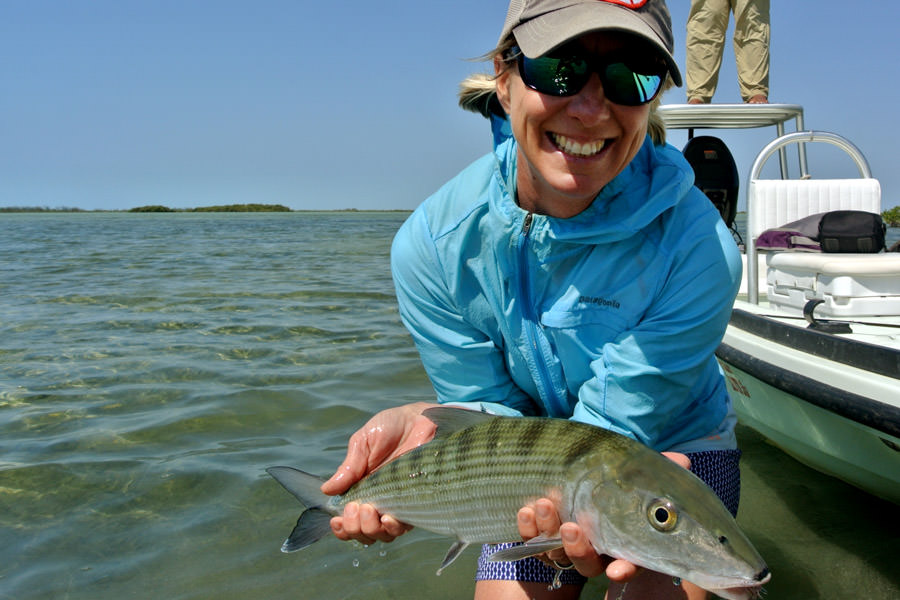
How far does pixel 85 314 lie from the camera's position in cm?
993

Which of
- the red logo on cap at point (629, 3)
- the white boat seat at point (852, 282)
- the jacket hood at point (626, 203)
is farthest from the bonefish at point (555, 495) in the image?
the white boat seat at point (852, 282)

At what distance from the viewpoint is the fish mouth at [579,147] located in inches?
95.5

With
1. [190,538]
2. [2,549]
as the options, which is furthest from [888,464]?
[2,549]

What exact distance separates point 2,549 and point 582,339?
3161mm

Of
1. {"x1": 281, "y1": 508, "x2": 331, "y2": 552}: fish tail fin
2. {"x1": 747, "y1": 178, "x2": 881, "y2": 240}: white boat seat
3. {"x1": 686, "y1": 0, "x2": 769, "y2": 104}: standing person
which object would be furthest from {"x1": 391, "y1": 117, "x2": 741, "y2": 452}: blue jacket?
{"x1": 686, "y1": 0, "x2": 769, "y2": 104}: standing person

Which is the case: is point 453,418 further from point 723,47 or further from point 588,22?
point 723,47

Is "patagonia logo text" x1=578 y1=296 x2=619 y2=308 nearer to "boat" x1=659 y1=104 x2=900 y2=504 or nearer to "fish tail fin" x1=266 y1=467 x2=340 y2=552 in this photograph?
"fish tail fin" x1=266 y1=467 x2=340 y2=552

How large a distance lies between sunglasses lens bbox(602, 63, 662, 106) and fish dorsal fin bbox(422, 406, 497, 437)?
3.39 feet

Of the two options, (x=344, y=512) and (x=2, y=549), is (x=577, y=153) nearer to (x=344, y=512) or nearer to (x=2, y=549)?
(x=344, y=512)

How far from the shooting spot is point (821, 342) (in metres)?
4.03

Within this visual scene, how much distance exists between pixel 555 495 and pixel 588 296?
79 centimetres

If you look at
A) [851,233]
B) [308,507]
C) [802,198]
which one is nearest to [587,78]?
[308,507]

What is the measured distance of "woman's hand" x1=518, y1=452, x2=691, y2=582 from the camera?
6.48 feet

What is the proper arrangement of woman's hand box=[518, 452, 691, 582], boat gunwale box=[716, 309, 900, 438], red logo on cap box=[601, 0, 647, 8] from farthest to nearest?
boat gunwale box=[716, 309, 900, 438] → red logo on cap box=[601, 0, 647, 8] → woman's hand box=[518, 452, 691, 582]
